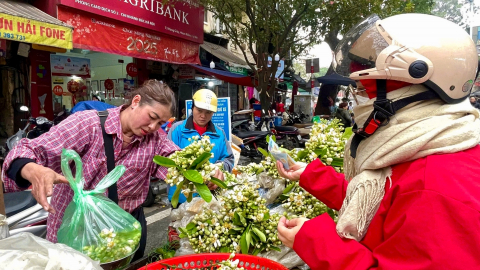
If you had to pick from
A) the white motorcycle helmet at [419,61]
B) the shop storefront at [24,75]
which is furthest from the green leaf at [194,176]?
the shop storefront at [24,75]

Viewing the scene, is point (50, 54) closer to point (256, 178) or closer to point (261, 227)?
point (256, 178)

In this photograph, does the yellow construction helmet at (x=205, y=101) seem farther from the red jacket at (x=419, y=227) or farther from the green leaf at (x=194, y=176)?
the red jacket at (x=419, y=227)

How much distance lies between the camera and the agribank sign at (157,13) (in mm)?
7227

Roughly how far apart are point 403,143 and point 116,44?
7.82 m

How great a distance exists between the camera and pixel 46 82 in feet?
23.9

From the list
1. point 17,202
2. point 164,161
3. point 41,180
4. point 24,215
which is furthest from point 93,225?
point 17,202

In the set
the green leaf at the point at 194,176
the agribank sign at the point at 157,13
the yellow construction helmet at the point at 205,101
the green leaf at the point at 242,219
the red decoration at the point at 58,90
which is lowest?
the green leaf at the point at 242,219

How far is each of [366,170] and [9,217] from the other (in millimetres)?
2877

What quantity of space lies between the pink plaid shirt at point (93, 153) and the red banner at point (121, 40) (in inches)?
227

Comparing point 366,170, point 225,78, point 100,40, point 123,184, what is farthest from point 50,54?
point 366,170

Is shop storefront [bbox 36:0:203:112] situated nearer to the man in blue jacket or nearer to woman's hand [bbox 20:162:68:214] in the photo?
the man in blue jacket

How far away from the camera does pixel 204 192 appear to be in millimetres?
1495

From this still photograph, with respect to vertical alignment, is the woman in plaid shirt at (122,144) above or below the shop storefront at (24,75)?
below

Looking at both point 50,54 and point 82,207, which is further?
point 50,54
